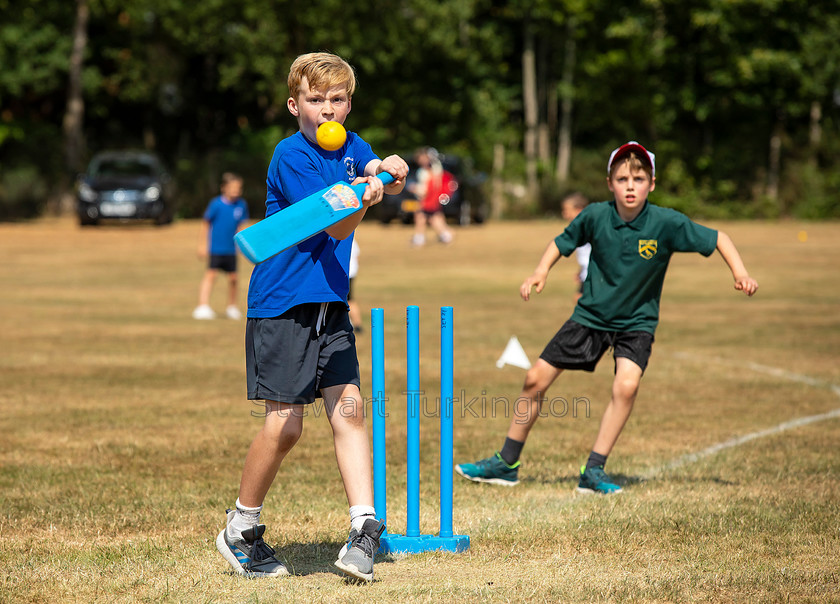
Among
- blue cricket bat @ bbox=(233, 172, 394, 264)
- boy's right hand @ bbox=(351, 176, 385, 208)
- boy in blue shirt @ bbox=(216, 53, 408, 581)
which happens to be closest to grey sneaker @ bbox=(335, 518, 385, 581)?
boy in blue shirt @ bbox=(216, 53, 408, 581)

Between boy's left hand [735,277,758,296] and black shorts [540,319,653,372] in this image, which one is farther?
black shorts [540,319,653,372]

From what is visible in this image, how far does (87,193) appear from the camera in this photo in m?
30.8

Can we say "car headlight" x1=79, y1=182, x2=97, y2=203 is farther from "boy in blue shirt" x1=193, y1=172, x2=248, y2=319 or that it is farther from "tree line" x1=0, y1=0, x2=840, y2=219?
"boy in blue shirt" x1=193, y1=172, x2=248, y2=319

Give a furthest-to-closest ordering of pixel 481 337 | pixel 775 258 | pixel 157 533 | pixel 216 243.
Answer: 1. pixel 775 258
2. pixel 216 243
3. pixel 481 337
4. pixel 157 533

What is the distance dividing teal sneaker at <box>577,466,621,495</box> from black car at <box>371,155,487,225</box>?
25.5 m

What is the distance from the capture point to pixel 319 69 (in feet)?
14.2

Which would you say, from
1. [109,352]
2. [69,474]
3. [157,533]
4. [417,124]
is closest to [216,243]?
[109,352]

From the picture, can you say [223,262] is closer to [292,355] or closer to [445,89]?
[292,355]

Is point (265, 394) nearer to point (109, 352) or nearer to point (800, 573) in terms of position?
point (800, 573)

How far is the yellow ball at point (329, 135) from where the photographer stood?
14.2 feet

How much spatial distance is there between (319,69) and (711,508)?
2939 millimetres

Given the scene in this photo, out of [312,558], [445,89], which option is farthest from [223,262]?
[445,89]

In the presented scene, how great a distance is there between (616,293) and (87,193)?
1054 inches

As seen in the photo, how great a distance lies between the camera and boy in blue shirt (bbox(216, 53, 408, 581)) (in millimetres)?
4348
